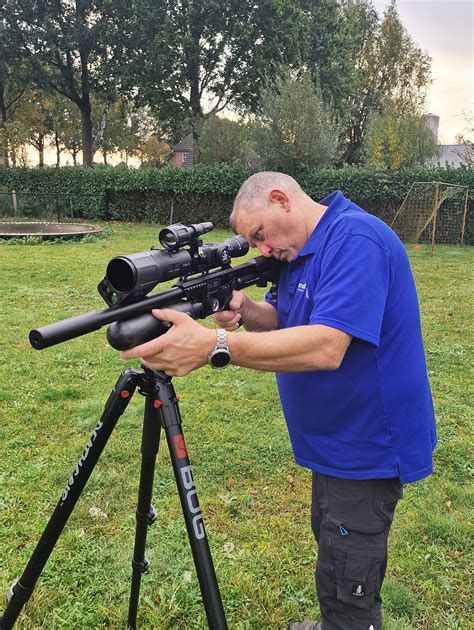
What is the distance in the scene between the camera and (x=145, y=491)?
225 cm

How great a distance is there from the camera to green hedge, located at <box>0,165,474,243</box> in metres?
20.8

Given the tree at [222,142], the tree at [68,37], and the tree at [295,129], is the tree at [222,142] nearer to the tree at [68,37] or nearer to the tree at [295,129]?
the tree at [295,129]

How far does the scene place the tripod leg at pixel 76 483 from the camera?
74.8 inches

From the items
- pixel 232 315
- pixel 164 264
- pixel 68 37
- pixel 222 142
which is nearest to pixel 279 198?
pixel 232 315

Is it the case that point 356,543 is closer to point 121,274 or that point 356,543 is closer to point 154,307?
point 154,307

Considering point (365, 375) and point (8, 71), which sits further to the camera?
point (8, 71)

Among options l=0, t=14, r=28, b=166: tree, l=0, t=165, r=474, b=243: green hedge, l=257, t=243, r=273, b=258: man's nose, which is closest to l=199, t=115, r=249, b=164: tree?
l=0, t=165, r=474, b=243: green hedge

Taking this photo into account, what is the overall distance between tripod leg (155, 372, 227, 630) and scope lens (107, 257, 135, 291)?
0.40 meters

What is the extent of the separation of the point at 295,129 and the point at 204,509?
20.4 m

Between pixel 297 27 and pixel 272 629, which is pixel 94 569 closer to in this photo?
pixel 272 629

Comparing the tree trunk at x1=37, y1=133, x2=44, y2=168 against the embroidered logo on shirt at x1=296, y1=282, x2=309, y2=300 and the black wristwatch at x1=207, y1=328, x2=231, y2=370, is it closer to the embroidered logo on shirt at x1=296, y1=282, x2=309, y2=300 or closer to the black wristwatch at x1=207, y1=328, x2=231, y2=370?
the embroidered logo on shirt at x1=296, y1=282, x2=309, y2=300

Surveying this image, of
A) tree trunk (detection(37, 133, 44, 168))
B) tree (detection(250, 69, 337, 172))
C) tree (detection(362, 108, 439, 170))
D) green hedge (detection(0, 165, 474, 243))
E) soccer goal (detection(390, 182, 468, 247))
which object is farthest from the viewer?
tree trunk (detection(37, 133, 44, 168))

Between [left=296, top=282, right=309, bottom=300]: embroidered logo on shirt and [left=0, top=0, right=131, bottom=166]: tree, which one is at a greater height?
[left=0, top=0, right=131, bottom=166]: tree

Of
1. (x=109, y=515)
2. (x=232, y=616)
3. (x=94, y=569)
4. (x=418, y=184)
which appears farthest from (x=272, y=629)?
(x=418, y=184)
